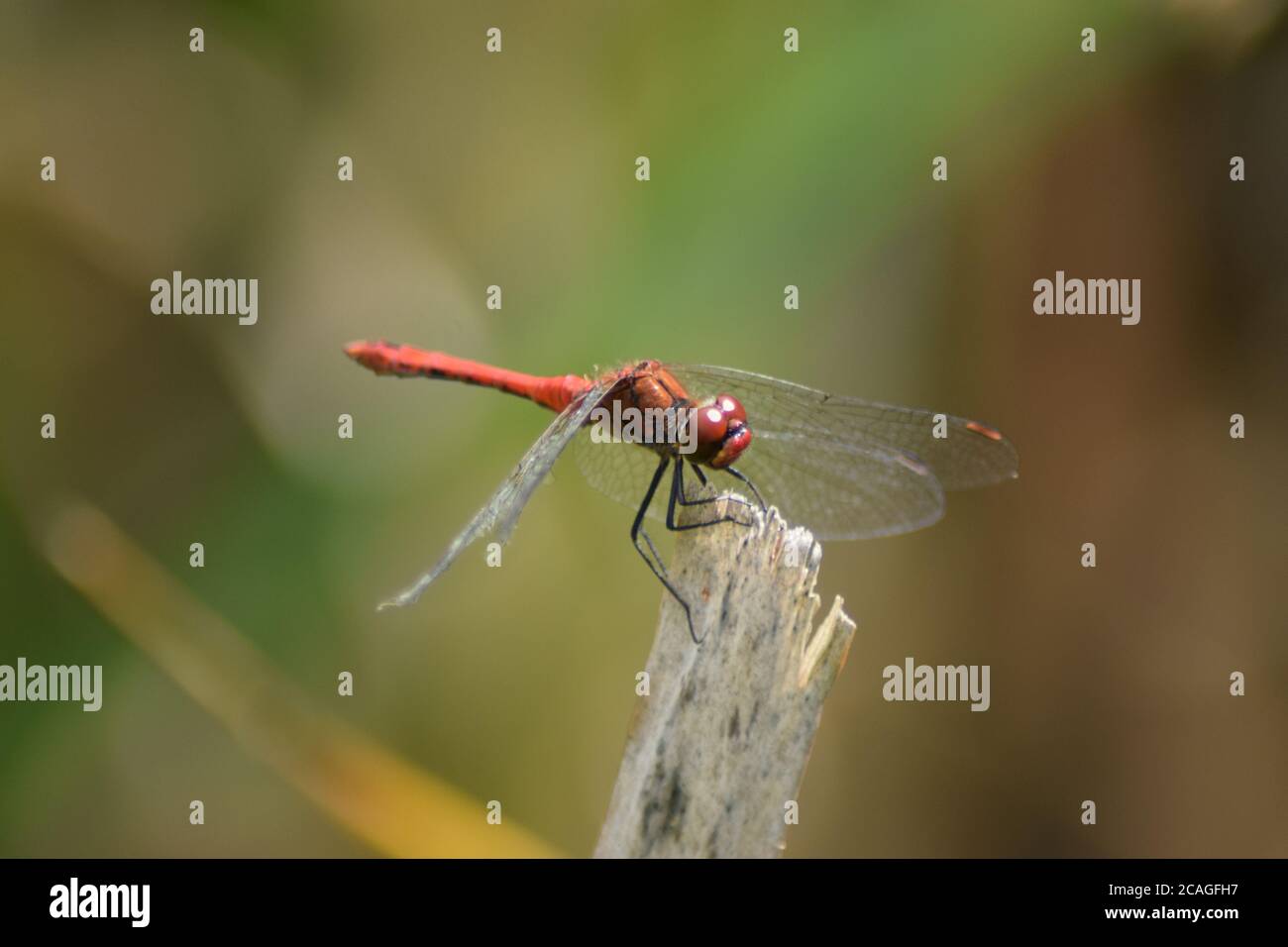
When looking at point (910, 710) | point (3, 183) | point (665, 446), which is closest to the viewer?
point (665, 446)

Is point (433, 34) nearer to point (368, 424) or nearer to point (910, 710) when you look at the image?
point (368, 424)

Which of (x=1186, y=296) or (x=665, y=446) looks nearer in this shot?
(x=665, y=446)

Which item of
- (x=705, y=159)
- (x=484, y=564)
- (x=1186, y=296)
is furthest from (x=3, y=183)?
(x=1186, y=296)
